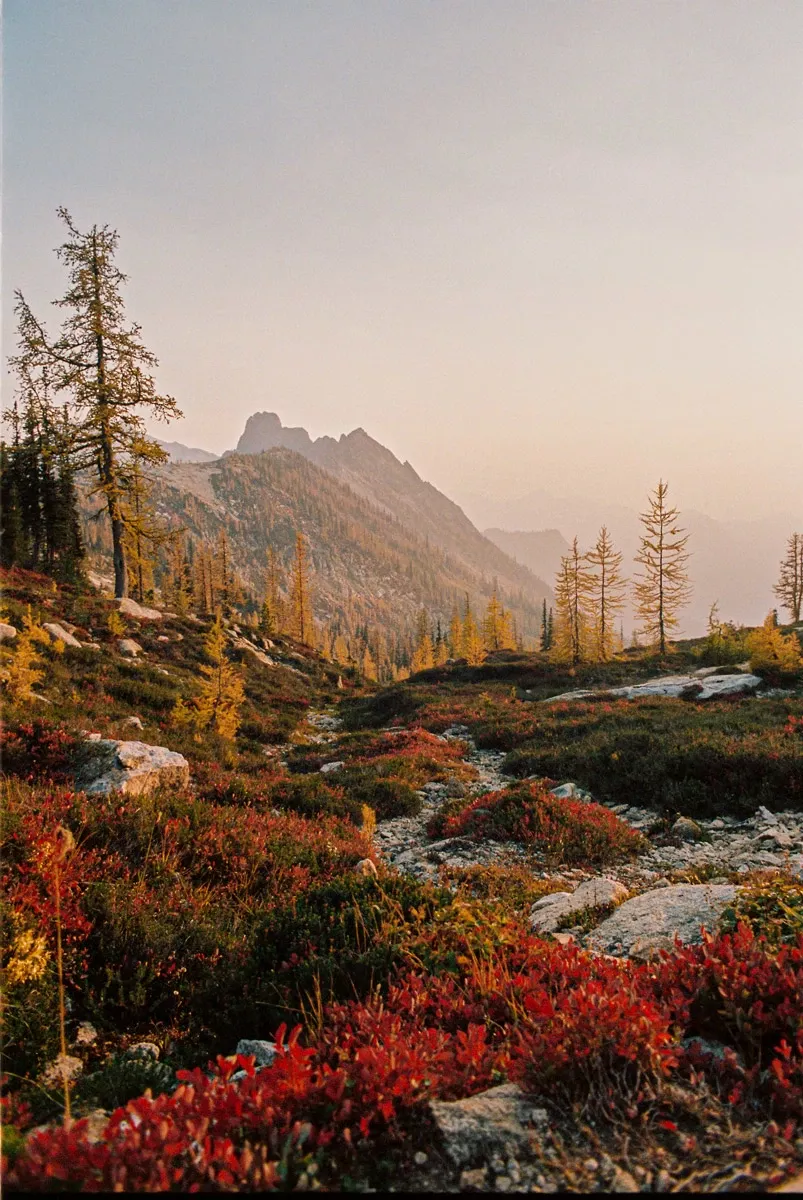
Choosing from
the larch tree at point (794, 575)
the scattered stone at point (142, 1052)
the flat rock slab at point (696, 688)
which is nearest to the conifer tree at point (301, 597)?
the flat rock slab at point (696, 688)

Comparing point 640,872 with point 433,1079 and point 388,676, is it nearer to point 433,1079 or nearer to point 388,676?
point 433,1079

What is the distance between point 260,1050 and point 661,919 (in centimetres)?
366

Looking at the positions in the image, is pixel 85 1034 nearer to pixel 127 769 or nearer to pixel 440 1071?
pixel 440 1071

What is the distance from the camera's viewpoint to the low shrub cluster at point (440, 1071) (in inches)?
82.2

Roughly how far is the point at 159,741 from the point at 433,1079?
12.3 metres

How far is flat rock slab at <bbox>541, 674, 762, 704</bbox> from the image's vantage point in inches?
893

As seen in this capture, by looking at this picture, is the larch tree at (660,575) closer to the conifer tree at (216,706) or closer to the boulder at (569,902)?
the conifer tree at (216,706)

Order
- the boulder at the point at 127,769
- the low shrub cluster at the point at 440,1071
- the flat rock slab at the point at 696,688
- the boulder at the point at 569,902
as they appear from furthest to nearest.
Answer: the flat rock slab at the point at 696,688, the boulder at the point at 127,769, the boulder at the point at 569,902, the low shrub cluster at the point at 440,1071

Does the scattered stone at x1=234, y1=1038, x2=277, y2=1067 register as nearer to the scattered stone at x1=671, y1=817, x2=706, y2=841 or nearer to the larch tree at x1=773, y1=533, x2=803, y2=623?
the scattered stone at x1=671, y1=817, x2=706, y2=841

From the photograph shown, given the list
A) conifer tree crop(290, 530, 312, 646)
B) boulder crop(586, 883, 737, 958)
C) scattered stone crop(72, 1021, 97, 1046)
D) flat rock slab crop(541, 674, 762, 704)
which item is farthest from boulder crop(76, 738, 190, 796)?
conifer tree crop(290, 530, 312, 646)

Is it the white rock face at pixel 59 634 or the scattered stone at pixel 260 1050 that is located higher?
the white rock face at pixel 59 634

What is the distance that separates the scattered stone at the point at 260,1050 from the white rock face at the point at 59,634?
18.0m

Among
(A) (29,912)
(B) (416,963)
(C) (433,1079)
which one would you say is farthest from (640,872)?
(A) (29,912)

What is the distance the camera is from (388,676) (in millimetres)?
133500
